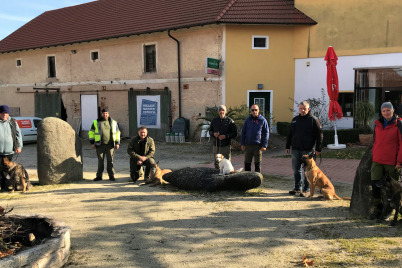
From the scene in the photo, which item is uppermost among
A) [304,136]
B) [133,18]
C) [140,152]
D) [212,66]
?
[133,18]

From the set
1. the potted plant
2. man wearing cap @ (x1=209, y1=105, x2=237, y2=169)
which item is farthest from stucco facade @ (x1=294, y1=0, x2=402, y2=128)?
man wearing cap @ (x1=209, y1=105, x2=237, y2=169)

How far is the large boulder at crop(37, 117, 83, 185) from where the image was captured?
8.59 meters

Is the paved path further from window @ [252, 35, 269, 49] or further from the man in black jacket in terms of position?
window @ [252, 35, 269, 49]

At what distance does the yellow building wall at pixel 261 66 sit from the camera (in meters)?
16.9

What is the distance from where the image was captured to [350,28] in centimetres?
1661

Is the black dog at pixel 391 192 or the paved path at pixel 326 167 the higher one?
the black dog at pixel 391 192

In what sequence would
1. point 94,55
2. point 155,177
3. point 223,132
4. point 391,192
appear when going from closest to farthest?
1. point 391,192
2. point 155,177
3. point 223,132
4. point 94,55

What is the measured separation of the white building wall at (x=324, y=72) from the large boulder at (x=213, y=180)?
11.0 meters

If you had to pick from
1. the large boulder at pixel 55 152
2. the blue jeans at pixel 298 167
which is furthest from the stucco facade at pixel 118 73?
the blue jeans at pixel 298 167

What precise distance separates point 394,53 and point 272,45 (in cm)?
518

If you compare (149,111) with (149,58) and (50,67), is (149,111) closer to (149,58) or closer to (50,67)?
(149,58)

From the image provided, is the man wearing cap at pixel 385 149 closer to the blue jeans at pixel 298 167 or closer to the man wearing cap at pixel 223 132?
the blue jeans at pixel 298 167

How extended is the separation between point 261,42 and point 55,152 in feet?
38.1

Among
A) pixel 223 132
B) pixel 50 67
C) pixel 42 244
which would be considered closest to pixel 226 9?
pixel 223 132
